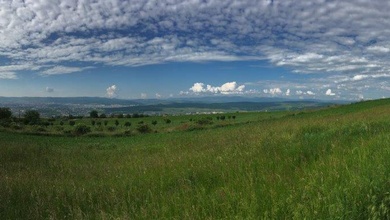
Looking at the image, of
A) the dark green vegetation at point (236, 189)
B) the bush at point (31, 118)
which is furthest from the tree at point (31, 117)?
the dark green vegetation at point (236, 189)

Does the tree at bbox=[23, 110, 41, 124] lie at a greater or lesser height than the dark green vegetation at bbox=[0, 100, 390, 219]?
lesser

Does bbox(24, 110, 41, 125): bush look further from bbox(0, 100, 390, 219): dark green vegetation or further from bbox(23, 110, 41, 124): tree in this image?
bbox(0, 100, 390, 219): dark green vegetation

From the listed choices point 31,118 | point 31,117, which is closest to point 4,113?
point 31,117

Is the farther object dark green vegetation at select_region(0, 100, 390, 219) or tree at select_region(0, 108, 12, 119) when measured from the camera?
tree at select_region(0, 108, 12, 119)

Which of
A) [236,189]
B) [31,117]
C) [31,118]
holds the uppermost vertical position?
[236,189]

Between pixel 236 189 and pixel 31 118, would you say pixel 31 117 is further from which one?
pixel 236 189

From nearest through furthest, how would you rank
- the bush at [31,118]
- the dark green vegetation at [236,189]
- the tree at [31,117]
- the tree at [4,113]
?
the dark green vegetation at [236,189] < the bush at [31,118] < the tree at [31,117] < the tree at [4,113]

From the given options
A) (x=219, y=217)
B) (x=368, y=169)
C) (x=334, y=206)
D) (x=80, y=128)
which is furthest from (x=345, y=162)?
(x=80, y=128)

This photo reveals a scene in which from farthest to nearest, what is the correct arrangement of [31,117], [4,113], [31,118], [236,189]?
[4,113], [31,117], [31,118], [236,189]

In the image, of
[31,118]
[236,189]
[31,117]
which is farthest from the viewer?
[31,117]

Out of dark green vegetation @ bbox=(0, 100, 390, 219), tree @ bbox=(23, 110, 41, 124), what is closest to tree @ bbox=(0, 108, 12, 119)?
tree @ bbox=(23, 110, 41, 124)

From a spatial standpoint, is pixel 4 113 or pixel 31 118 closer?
pixel 31 118

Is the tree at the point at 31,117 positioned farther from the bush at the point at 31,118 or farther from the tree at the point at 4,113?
the tree at the point at 4,113

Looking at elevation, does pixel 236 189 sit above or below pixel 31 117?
above
